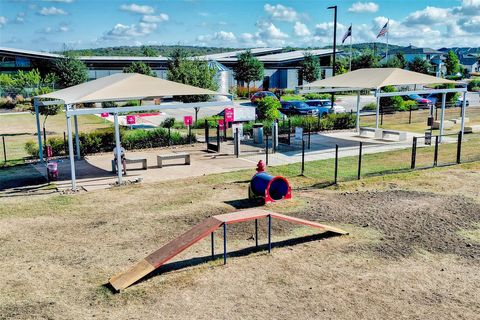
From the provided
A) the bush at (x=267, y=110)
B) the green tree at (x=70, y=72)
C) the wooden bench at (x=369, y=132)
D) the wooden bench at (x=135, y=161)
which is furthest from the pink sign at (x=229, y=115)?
the green tree at (x=70, y=72)

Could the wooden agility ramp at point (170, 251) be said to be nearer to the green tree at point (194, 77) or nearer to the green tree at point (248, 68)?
the green tree at point (194, 77)

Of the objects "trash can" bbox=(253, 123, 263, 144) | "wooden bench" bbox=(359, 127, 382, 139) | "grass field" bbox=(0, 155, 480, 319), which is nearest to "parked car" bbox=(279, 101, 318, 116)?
"wooden bench" bbox=(359, 127, 382, 139)

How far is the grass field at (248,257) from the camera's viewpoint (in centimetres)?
764

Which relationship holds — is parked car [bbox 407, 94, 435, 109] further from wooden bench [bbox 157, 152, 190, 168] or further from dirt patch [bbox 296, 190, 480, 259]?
dirt patch [bbox 296, 190, 480, 259]

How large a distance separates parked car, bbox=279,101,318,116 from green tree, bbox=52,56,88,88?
75.8ft

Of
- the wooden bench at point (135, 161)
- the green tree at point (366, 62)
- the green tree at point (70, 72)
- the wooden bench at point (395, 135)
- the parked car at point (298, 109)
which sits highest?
the green tree at point (366, 62)

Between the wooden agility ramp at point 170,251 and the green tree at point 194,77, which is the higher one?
the green tree at point 194,77

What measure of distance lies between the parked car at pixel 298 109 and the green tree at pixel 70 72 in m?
23.1

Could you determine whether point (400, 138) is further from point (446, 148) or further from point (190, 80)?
point (190, 80)

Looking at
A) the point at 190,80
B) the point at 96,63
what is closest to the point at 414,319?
the point at 190,80

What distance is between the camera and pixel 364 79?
80.1ft

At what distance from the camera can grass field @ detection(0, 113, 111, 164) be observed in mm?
21972

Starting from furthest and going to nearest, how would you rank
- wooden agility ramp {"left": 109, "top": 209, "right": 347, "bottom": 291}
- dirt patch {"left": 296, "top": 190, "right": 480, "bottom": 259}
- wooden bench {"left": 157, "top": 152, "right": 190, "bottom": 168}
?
1. wooden bench {"left": 157, "top": 152, "right": 190, "bottom": 168}
2. dirt patch {"left": 296, "top": 190, "right": 480, "bottom": 259}
3. wooden agility ramp {"left": 109, "top": 209, "right": 347, "bottom": 291}

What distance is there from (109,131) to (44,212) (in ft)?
30.4
